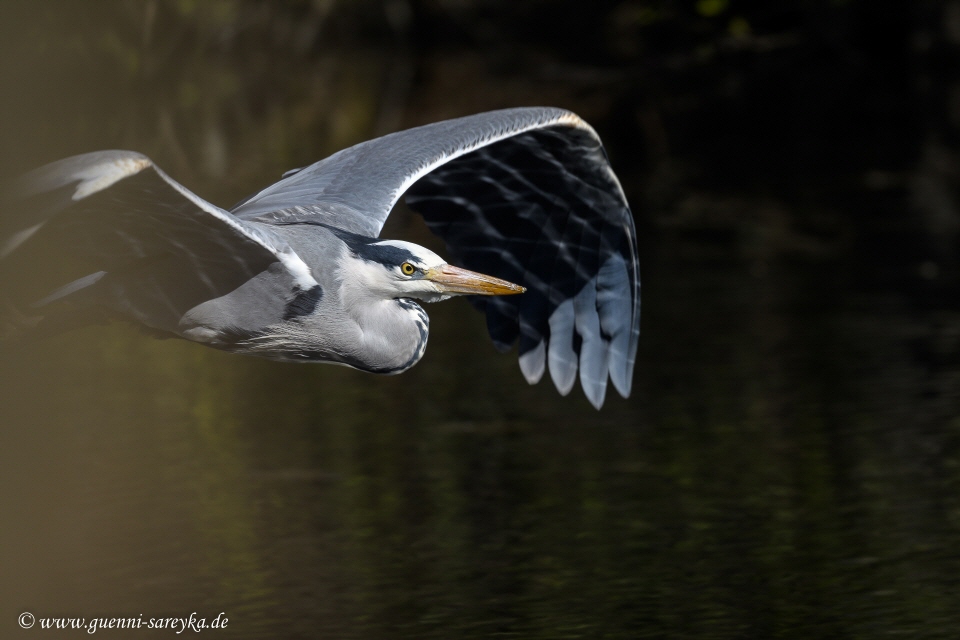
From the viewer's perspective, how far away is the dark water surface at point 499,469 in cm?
783

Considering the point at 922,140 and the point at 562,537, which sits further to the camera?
the point at 922,140

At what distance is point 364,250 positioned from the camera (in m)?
6.45

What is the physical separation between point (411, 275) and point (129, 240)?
109 cm

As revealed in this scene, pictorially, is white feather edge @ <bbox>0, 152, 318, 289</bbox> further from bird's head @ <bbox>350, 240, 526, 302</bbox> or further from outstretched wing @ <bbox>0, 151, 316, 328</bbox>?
bird's head @ <bbox>350, 240, 526, 302</bbox>

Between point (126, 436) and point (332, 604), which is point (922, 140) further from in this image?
point (332, 604)

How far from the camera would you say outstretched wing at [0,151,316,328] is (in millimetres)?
5254

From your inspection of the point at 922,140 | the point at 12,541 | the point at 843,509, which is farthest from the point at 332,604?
A: the point at 922,140

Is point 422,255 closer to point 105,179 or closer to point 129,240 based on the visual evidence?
point 129,240

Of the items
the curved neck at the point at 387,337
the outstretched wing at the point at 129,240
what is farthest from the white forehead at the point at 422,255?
the outstretched wing at the point at 129,240

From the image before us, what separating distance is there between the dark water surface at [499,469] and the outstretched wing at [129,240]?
1893mm

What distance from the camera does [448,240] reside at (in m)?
8.44

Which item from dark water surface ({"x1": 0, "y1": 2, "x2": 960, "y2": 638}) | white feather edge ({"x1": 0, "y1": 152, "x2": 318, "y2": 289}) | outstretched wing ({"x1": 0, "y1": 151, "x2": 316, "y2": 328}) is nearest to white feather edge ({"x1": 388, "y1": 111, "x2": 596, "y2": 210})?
outstretched wing ({"x1": 0, "y1": 151, "x2": 316, "y2": 328})

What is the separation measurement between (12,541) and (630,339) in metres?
3.52

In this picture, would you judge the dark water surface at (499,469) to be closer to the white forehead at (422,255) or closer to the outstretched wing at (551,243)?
the outstretched wing at (551,243)
